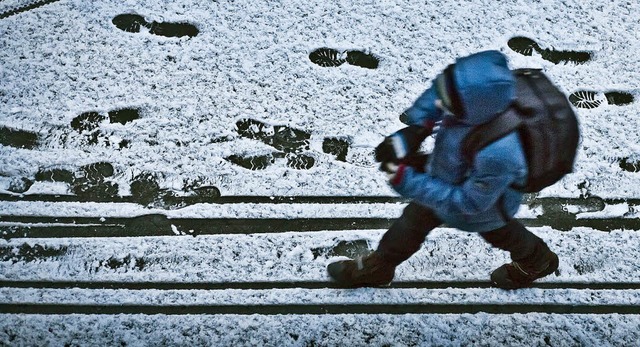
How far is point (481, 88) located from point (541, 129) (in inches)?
6.5

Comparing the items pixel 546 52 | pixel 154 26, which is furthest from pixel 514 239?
pixel 154 26

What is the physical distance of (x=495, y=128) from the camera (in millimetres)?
1279

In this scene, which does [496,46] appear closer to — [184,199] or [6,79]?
[184,199]

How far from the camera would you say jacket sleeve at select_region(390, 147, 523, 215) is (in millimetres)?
1298

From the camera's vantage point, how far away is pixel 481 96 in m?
1.25

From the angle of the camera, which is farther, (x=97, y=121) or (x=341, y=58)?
(x=341, y=58)

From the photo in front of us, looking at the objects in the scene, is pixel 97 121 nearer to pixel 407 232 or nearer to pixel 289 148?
pixel 289 148

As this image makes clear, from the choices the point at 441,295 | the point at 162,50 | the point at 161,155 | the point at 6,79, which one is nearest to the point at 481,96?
the point at 441,295

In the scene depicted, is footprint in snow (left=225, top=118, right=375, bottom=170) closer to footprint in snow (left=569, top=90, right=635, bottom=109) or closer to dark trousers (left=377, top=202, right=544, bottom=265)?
dark trousers (left=377, top=202, right=544, bottom=265)

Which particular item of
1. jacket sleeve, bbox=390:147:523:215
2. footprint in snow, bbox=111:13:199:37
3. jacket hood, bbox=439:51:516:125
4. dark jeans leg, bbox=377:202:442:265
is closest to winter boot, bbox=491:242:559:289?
dark jeans leg, bbox=377:202:442:265

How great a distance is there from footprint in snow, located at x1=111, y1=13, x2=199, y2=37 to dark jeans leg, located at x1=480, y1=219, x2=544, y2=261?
1852 mm

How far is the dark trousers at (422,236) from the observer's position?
1.74 m

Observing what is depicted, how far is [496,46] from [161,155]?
1.74 m

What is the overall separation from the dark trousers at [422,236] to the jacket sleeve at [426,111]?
289 millimetres
